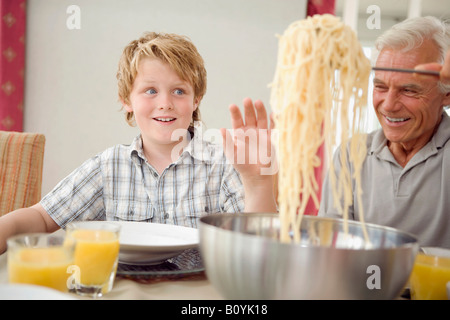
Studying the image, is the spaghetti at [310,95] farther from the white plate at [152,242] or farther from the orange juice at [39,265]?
the orange juice at [39,265]

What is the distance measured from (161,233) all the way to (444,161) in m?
1.07

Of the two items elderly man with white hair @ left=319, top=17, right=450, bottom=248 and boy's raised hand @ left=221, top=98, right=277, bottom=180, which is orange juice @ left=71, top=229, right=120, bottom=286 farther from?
elderly man with white hair @ left=319, top=17, right=450, bottom=248

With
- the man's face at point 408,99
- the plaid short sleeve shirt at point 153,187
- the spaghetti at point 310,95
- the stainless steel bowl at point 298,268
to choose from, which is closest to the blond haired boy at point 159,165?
the plaid short sleeve shirt at point 153,187

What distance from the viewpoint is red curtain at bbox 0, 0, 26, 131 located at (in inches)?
125

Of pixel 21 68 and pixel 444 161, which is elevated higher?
pixel 21 68

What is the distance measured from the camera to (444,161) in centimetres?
146

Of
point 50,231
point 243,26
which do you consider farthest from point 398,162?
point 243,26

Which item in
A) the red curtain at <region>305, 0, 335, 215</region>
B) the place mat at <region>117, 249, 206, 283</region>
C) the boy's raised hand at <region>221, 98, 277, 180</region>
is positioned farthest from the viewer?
the red curtain at <region>305, 0, 335, 215</region>

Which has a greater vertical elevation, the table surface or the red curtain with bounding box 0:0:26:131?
the red curtain with bounding box 0:0:26:131

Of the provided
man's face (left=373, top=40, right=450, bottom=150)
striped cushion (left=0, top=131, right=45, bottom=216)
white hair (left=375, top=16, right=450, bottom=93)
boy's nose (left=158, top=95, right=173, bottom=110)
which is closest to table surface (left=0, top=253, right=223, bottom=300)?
boy's nose (left=158, top=95, right=173, bottom=110)

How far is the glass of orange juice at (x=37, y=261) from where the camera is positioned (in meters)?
0.62

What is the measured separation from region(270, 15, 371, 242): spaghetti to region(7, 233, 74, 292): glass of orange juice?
14.1 inches

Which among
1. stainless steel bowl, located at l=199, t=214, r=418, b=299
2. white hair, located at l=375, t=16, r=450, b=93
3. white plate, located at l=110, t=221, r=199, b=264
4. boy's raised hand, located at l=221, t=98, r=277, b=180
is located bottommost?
white plate, located at l=110, t=221, r=199, b=264
